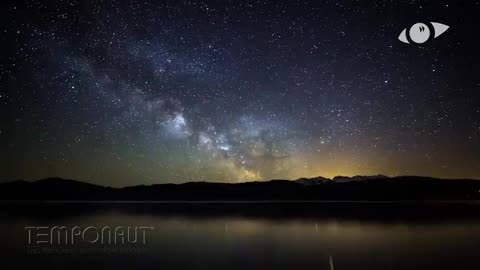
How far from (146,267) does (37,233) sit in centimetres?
1344

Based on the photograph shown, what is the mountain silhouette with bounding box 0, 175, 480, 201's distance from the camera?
130 m

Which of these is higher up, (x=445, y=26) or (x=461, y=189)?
(x=445, y=26)

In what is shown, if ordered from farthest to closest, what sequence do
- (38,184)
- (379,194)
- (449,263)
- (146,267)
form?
(38,184) → (379,194) → (449,263) → (146,267)

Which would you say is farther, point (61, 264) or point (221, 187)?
point (221, 187)

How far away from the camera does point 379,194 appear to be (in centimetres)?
13288

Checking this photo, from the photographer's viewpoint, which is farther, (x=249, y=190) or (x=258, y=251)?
(x=249, y=190)

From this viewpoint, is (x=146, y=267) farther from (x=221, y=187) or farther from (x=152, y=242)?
(x=221, y=187)

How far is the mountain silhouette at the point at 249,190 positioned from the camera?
13038cm

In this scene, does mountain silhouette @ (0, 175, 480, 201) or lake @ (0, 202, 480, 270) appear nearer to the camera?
lake @ (0, 202, 480, 270)

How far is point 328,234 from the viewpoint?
2295 cm

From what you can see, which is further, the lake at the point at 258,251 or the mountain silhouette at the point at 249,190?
the mountain silhouette at the point at 249,190

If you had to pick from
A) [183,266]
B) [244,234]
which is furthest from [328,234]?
[183,266]

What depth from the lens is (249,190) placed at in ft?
519

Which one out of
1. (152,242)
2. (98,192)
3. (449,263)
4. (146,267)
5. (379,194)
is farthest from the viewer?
(98,192)
